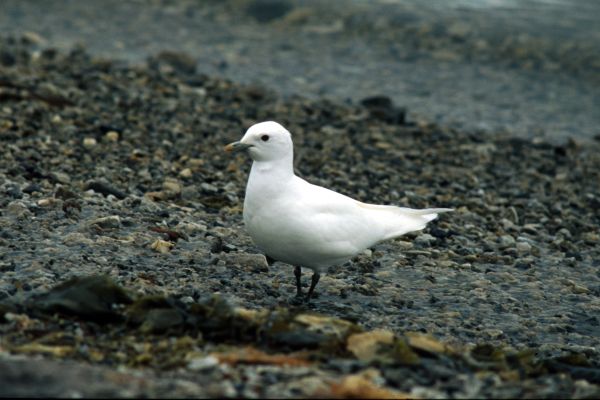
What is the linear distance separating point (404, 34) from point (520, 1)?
3700 millimetres

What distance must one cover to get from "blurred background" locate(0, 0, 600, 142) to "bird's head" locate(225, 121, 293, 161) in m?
7.78

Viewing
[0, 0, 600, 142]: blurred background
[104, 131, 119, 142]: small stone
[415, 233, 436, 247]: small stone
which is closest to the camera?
[415, 233, 436, 247]: small stone

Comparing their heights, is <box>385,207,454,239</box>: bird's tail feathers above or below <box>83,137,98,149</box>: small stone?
above

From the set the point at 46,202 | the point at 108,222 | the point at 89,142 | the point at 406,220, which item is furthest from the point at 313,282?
the point at 89,142

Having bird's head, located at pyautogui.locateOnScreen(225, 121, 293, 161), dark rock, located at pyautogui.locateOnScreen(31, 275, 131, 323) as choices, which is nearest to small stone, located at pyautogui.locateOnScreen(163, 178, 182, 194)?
bird's head, located at pyautogui.locateOnScreen(225, 121, 293, 161)

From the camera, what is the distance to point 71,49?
16.3 metres

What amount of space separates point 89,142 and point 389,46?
31.4 feet

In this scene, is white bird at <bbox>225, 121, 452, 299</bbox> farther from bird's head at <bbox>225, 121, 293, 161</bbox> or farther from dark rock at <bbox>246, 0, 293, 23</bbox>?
dark rock at <bbox>246, 0, 293, 23</bbox>

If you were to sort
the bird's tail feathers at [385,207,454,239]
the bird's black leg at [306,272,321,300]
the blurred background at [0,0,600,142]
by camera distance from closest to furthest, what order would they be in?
the bird's black leg at [306,272,321,300]
the bird's tail feathers at [385,207,454,239]
the blurred background at [0,0,600,142]

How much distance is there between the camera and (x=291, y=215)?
7.00m

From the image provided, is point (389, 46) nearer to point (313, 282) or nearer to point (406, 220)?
point (406, 220)

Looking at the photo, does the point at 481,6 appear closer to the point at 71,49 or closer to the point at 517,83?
the point at 517,83

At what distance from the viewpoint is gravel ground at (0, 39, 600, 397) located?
5.31 meters

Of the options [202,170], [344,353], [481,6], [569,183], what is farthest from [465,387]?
[481,6]
